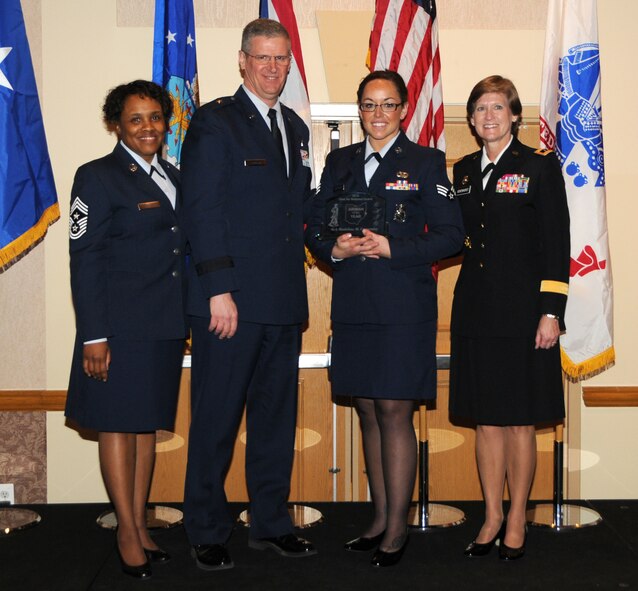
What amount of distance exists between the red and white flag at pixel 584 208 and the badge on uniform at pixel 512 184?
27.0 inches

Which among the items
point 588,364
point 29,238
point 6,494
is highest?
point 29,238

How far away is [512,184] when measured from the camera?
2.83m

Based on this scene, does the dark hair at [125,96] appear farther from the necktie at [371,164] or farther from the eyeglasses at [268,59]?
the necktie at [371,164]

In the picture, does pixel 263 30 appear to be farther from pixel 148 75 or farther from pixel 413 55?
pixel 148 75

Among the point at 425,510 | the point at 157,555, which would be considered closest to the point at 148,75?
the point at 157,555

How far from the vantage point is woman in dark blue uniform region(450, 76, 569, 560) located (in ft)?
9.18

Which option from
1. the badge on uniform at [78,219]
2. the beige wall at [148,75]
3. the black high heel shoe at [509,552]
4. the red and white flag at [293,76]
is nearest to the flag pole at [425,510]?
the black high heel shoe at [509,552]

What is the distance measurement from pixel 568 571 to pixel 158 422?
145 cm

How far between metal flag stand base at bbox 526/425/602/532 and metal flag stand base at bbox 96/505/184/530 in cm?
143

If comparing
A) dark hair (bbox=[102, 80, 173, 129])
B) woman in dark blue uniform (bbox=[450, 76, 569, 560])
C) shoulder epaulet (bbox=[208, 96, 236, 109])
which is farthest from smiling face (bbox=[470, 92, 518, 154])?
dark hair (bbox=[102, 80, 173, 129])

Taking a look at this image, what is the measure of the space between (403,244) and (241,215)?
0.54m

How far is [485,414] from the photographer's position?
2867 millimetres

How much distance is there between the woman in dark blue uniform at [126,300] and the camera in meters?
2.60

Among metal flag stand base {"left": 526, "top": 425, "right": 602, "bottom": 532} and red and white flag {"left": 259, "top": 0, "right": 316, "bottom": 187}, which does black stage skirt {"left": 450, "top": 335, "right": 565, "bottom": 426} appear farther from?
red and white flag {"left": 259, "top": 0, "right": 316, "bottom": 187}
